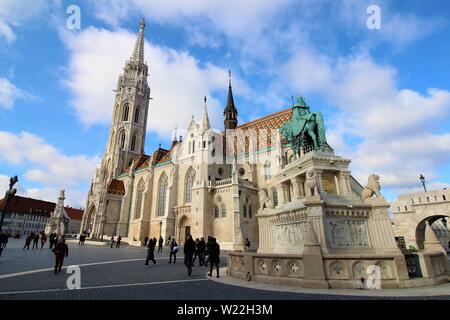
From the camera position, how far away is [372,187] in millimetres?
7895

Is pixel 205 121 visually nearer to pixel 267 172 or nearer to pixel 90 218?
pixel 267 172

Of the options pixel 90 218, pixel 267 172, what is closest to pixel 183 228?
pixel 267 172

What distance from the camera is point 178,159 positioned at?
3462 centimetres

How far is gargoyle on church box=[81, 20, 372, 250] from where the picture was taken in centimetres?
2739

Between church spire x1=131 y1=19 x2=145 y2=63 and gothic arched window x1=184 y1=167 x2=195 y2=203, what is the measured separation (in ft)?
115

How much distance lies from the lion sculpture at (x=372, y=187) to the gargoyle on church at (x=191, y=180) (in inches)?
385

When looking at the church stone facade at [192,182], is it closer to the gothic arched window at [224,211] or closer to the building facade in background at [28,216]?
the gothic arched window at [224,211]

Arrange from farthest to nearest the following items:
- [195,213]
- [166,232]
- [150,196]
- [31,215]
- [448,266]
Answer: [31,215], [150,196], [166,232], [195,213], [448,266]

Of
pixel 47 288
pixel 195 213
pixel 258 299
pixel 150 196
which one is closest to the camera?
pixel 258 299

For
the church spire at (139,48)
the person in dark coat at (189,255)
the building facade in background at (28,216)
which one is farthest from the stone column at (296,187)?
the building facade in background at (28,216)

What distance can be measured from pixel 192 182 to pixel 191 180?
33 centimetres
